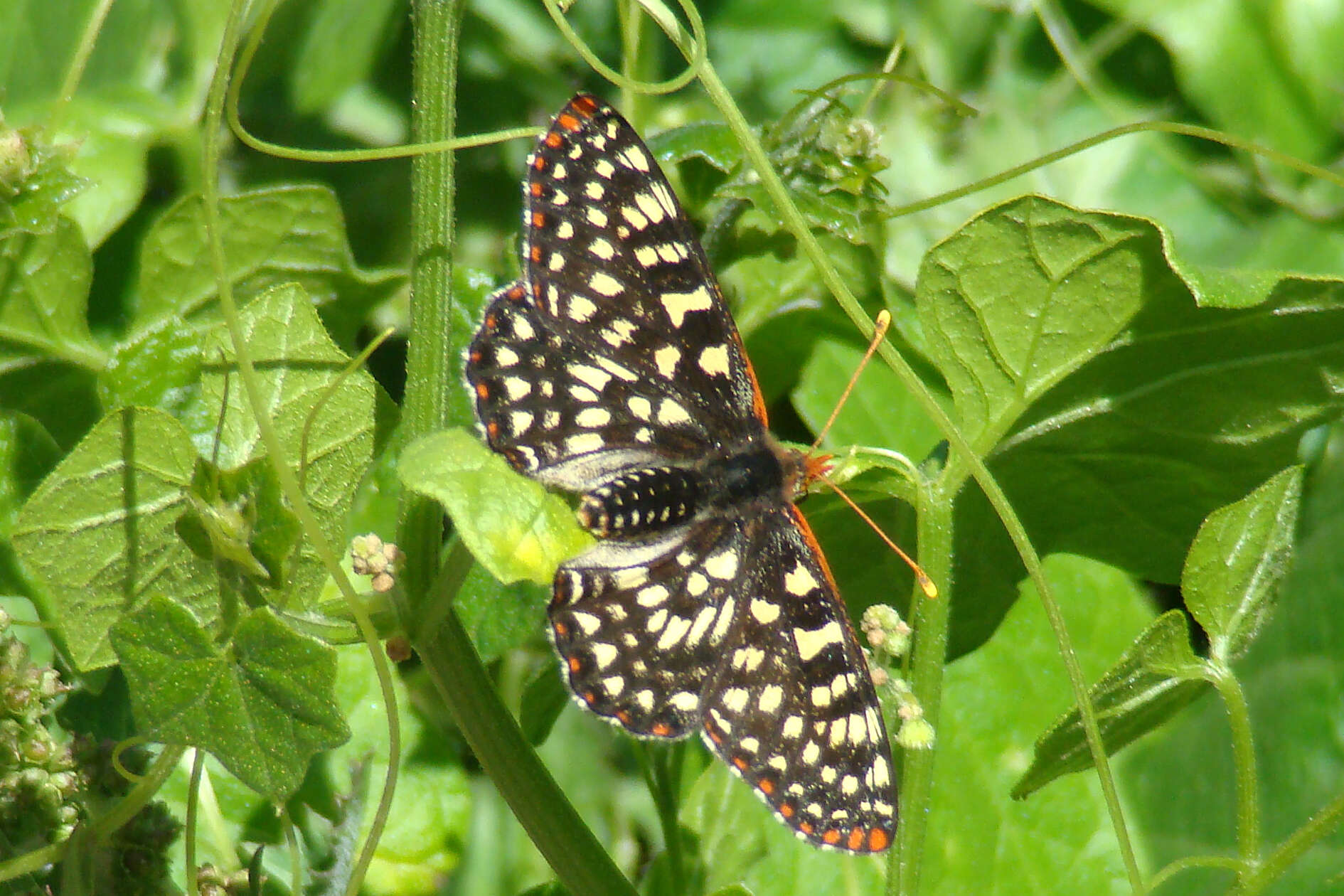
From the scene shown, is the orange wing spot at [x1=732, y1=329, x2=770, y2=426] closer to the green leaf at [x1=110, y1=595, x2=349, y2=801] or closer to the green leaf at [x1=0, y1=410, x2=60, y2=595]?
the green leaf at [x1=110, y1=595, x2=349, y2=801]

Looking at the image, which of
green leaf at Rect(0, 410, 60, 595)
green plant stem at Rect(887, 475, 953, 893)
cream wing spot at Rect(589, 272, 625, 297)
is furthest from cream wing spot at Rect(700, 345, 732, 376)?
green leaf at Rect(0, 410, 60, 595)

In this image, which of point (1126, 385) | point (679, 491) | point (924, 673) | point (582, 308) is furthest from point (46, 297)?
point (1126, 385)

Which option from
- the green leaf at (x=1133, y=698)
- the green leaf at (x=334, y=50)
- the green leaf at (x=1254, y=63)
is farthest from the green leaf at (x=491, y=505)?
the green leaf at (x=1254, y=63)

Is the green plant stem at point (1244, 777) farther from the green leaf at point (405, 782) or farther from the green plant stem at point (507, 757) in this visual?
the green leaf at point (405, 782)

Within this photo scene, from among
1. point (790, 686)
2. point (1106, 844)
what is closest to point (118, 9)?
point (790, 686)

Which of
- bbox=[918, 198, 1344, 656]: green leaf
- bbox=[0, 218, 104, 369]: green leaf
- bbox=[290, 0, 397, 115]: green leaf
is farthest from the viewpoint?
bbox=[290, 0, 397, 115]: green leaf

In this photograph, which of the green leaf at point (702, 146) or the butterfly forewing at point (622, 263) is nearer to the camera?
the butterfly forewing at point (622, 263)
